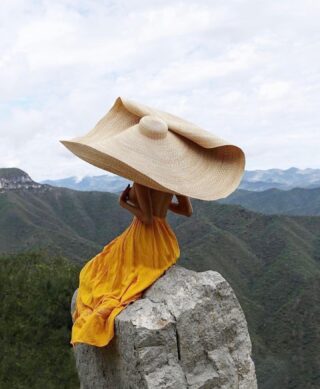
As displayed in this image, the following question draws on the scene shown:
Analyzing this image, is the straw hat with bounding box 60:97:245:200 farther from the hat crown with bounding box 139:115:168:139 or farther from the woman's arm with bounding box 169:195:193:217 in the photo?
the woman's arm with bounding box 169:195:193:217

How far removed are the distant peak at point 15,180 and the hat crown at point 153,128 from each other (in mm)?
116296

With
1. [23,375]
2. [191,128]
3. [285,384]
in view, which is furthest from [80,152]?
[285,384]

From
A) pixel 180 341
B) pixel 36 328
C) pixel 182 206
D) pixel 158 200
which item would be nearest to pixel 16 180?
pixel 36 328

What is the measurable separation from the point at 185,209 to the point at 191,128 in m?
1.02

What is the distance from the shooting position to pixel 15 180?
12088 cm

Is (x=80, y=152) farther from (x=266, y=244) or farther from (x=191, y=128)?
(x=266, y=244)

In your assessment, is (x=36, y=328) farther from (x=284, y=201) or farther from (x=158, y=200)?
(x=284, y=201)

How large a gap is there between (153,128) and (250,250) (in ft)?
237

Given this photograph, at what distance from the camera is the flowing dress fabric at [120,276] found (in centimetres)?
514

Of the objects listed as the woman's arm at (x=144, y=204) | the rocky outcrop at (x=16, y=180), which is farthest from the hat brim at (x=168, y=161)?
the rocky outcrop at (x=16, y=180)

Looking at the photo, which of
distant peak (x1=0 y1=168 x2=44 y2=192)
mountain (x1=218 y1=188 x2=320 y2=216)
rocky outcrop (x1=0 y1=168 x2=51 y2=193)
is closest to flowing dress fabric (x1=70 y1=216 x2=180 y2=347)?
rocky outcrop (x1=0 y1=168 x2=51 y2=193)

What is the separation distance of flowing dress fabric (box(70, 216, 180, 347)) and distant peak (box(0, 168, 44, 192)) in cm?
11578

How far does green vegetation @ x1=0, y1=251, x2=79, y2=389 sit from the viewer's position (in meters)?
16.6

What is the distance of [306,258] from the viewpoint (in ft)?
236
